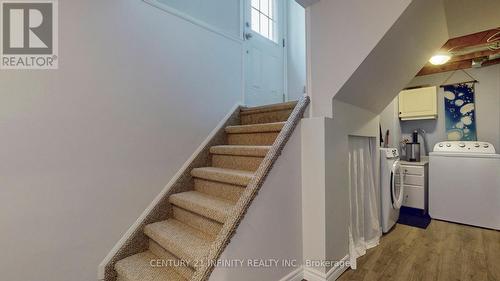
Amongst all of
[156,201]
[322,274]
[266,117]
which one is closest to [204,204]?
[156,201]

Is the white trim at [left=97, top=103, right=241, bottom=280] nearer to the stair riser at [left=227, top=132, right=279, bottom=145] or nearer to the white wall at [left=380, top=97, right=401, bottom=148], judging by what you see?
the stair riser at [left=227, top=132, right=279, bottom=145]

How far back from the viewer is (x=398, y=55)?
70.6 inches

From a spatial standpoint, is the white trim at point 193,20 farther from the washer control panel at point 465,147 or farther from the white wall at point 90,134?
the washer control panel at point 465,147

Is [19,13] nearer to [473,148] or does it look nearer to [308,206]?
[308,206]

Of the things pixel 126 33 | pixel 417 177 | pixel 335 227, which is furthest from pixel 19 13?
pixel 417 177

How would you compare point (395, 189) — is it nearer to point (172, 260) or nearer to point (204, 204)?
point (204, 204)

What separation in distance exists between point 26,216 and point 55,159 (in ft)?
1.15

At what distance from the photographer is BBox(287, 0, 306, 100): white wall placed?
12.5ft

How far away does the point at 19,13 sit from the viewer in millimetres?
1404

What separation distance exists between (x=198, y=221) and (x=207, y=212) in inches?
6.9

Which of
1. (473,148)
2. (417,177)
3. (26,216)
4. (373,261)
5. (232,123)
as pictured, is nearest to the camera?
(26,216)

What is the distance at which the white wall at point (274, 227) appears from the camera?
1.30 m

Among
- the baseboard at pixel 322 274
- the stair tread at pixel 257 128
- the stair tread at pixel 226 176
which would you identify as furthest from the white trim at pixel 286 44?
the baseboard at pixel 322 274

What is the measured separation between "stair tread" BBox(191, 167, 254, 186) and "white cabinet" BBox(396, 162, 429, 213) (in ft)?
8.72
